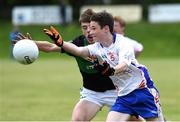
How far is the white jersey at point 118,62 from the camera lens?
29.2ft

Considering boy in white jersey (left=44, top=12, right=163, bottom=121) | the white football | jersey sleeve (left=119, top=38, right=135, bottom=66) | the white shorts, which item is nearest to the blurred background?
the white shorts

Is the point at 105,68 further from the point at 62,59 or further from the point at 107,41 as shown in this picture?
the point at 62,59

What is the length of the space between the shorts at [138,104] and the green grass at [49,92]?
16.3 feet

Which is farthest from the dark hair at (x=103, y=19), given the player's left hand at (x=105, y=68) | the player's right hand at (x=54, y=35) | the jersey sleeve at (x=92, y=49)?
the player's left hand at (x=105, y=68)

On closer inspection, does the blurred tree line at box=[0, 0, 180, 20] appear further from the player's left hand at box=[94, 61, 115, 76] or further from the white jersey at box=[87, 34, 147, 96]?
the player's left hand at box=[94, 61, 115, 76]

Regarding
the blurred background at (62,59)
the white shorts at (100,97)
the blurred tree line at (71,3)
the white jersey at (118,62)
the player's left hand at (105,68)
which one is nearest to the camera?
the player's left hand at (105,68)

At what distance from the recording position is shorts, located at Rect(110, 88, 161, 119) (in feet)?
29.8

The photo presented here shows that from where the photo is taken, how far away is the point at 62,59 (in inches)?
1575

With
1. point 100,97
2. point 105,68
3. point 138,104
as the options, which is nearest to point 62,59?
point 100,97

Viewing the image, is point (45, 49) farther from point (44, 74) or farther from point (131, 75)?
point (44, 74)

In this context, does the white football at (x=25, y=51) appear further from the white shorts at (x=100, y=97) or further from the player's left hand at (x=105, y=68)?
the white shorts at (x=100, y=97)

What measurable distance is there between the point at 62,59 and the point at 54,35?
3116 centimetres

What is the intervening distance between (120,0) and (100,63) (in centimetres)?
4830

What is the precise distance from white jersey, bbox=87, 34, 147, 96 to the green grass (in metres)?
5.11
